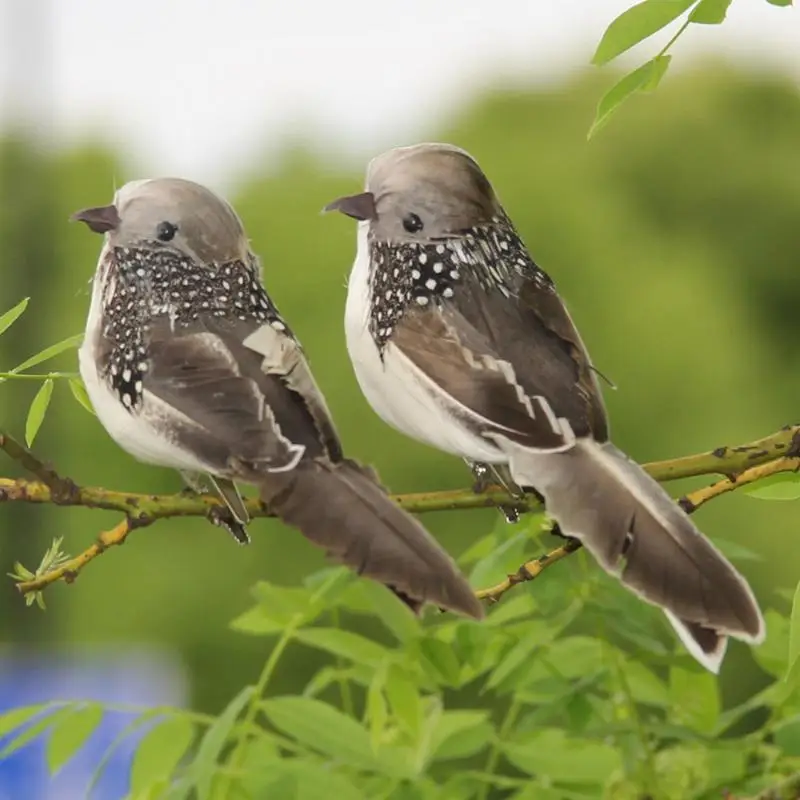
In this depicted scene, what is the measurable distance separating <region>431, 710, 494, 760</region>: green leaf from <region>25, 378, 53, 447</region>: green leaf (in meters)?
0.29

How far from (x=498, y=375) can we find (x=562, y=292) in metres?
2.34

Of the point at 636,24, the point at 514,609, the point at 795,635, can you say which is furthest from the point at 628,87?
the point at 514,609

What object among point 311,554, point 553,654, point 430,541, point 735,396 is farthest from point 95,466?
point 430,541

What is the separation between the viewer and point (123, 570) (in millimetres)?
3604

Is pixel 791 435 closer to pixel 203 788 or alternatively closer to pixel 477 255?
pixel 477 255

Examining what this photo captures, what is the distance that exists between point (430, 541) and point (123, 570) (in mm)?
3144

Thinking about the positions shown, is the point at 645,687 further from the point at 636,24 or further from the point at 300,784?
the point at 636,24

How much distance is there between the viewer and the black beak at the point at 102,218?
0.66 meters

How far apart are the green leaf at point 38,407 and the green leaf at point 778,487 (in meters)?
0.34

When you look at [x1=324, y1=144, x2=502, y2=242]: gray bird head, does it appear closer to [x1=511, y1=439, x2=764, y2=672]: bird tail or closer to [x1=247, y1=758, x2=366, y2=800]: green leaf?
[x1=511, y1=439, x2=764, y2=672]: bird tail

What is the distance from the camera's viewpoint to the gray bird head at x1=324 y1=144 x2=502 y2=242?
656 millimetres

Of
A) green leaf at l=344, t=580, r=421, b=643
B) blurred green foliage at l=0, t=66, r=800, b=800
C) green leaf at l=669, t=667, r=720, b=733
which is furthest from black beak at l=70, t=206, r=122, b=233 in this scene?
blurred green foliage at l=0, t=66, r=800, b=800

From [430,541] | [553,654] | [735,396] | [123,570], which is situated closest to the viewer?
[430,541]

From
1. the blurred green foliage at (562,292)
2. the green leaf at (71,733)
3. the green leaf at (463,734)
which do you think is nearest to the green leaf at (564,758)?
the green leaf at (463,734)
